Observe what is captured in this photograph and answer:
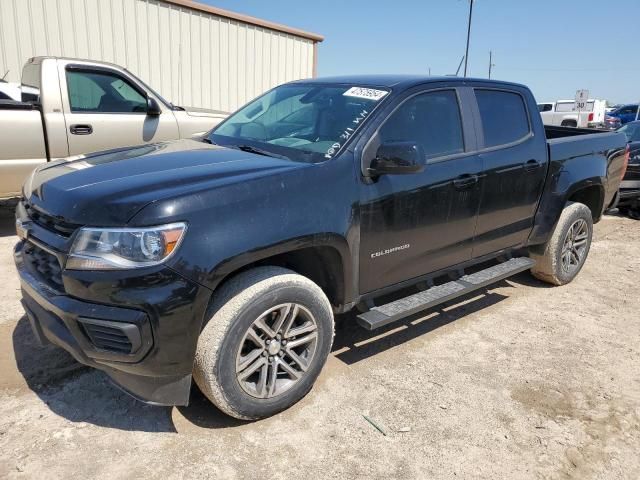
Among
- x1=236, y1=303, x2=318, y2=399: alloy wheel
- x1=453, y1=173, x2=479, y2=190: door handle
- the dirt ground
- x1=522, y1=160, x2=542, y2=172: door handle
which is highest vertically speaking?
x1=522, y1=160, x2=542, y2=172: door handle

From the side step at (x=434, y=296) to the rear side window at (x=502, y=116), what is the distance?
1012mm

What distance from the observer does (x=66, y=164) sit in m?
3.05

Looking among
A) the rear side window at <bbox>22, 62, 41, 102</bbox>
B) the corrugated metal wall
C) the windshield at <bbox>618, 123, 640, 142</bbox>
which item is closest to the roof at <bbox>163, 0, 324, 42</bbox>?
the corrugated metal wall

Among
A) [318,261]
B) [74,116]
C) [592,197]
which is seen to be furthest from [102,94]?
[592,197]

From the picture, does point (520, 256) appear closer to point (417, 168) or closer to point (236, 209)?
point (417, 168)

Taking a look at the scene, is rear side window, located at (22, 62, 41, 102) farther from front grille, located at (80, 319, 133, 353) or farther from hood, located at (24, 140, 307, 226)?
front grille, located at (80, 319, 133, 353)

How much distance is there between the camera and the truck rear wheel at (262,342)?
247 centimetres

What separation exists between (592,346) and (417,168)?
2131 mm

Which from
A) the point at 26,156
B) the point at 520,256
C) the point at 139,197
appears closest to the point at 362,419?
Answer: the point at 139,197

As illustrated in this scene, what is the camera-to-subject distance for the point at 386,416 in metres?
2.88

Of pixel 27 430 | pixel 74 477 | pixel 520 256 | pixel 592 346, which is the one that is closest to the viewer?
pixel 74 477

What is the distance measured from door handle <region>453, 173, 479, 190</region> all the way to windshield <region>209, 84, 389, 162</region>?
0.79 metres

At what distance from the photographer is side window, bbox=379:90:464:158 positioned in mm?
3236

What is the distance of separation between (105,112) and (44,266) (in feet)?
13.7
